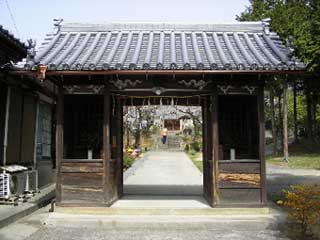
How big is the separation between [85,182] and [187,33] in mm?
5487

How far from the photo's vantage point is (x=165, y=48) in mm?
10914

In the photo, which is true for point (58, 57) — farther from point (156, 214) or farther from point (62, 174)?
point (156, 214)

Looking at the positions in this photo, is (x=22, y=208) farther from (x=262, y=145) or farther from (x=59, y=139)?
(x=262, y=145)

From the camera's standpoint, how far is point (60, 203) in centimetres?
977

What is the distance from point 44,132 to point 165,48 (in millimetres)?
7946

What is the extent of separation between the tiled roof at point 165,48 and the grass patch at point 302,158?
597 inches

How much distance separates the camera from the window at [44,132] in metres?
15.7

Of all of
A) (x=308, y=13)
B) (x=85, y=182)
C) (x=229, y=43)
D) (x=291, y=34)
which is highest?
(x=308, y=13)

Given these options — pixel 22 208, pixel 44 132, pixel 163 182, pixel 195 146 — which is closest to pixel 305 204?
pixel 22 208

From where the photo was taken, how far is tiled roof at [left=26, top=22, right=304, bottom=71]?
9.14 meters

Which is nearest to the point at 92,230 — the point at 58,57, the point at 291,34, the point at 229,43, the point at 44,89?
the point at 58,57

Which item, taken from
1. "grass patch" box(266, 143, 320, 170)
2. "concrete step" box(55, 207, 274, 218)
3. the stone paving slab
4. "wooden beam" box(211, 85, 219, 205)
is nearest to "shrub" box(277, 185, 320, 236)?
"concrete step" box(55, 207, 274, 218)

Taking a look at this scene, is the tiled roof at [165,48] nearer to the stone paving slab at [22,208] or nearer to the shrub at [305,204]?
the shrub at [305,204]

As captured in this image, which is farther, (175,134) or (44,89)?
(175,134)
